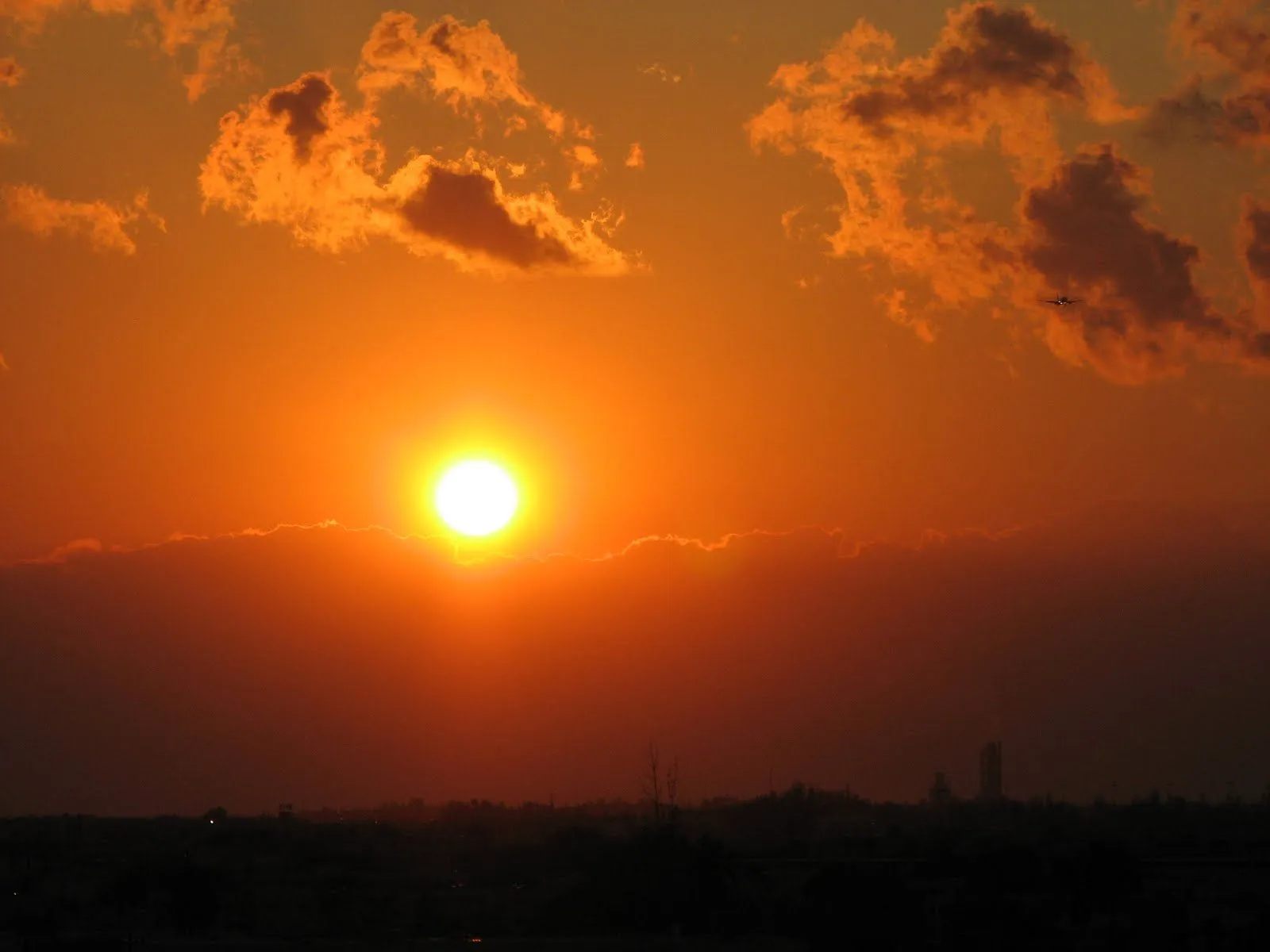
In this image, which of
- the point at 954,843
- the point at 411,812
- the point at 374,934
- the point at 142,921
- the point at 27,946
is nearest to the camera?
the point at 27,946

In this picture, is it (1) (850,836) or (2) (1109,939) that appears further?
(1) (850,836)

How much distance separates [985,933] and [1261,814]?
76.6 meters

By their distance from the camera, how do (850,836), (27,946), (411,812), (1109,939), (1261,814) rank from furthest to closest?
(411,812)
(1261,814)
(850,836)
(1109,939)
(27,946)

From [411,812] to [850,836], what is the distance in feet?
223

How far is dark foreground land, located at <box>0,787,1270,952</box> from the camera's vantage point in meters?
46.4

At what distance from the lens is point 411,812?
150750 millimetres

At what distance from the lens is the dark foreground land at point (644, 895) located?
46.4m

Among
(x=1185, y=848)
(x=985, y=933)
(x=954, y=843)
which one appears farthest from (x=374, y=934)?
(x=1185, y=848)

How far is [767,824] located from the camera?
11694 centimetres

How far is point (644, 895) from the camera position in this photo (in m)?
53.1

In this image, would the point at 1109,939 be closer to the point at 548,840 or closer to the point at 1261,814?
the point at 548,840

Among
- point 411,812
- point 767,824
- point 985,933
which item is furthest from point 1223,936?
point 411,812

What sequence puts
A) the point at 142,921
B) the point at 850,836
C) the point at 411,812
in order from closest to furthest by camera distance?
the point at 142,921
the point at 850,836
the point at 411,812

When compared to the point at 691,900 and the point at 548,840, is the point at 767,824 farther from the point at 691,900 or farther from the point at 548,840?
the point at 691,900
